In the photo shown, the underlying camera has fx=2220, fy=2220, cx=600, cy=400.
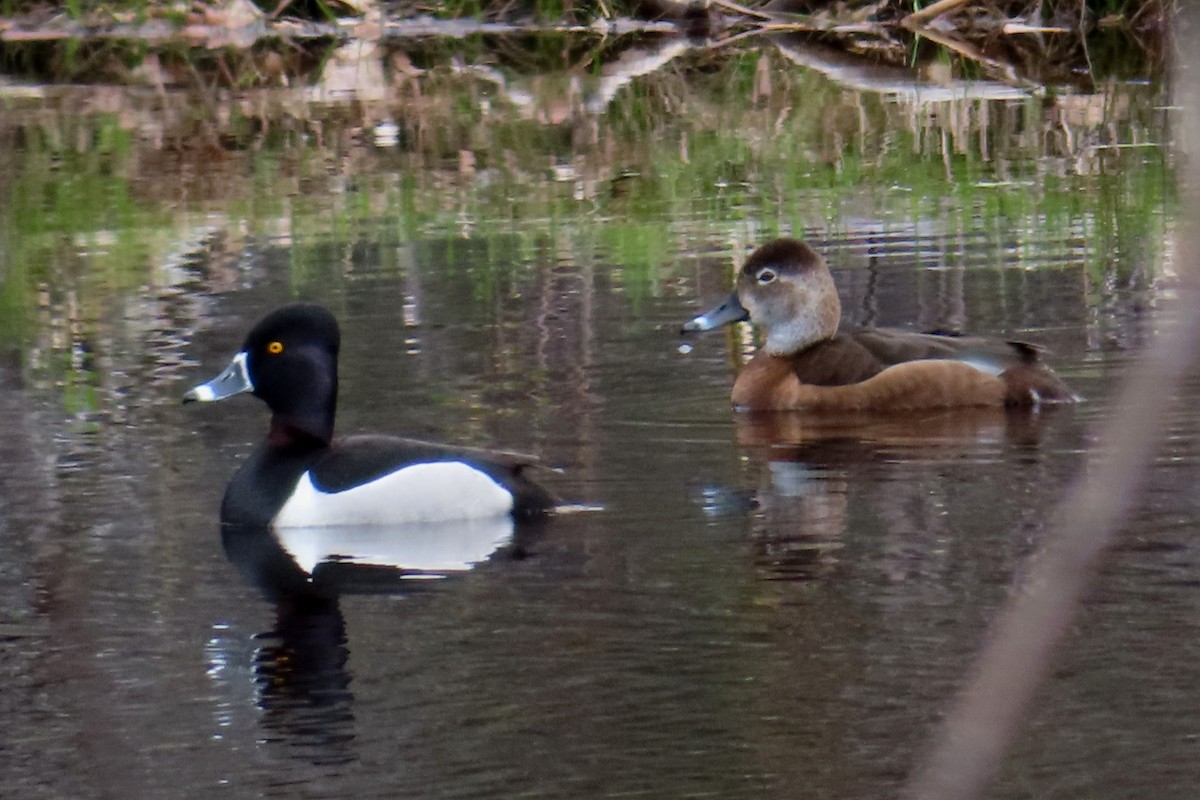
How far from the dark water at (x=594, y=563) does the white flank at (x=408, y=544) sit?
17 centimetres

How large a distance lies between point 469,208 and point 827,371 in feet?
19.5

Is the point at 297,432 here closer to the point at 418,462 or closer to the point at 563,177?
the point at 418,462

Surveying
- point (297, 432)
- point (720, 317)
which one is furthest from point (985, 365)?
point (297, 432)

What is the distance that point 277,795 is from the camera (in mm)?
4738

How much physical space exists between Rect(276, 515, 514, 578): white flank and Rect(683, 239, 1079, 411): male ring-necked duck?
2.22m

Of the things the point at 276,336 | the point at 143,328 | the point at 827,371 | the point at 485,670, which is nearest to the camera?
the point at 485,670

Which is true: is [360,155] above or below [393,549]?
above

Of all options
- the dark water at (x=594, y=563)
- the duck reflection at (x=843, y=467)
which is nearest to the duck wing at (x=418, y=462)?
the dark water at (x=594, y=563)

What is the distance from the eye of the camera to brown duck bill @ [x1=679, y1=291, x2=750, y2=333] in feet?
33.0

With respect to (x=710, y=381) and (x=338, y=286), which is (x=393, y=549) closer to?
(x=710, y=381)

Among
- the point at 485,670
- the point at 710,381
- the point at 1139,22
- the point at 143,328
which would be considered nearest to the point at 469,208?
the point at 143,328

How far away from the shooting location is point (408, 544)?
7.32 m

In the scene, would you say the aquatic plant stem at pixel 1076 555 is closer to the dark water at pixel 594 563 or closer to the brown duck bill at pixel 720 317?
the dark water at pixel 594 563

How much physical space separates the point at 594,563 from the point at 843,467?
1.72 m
